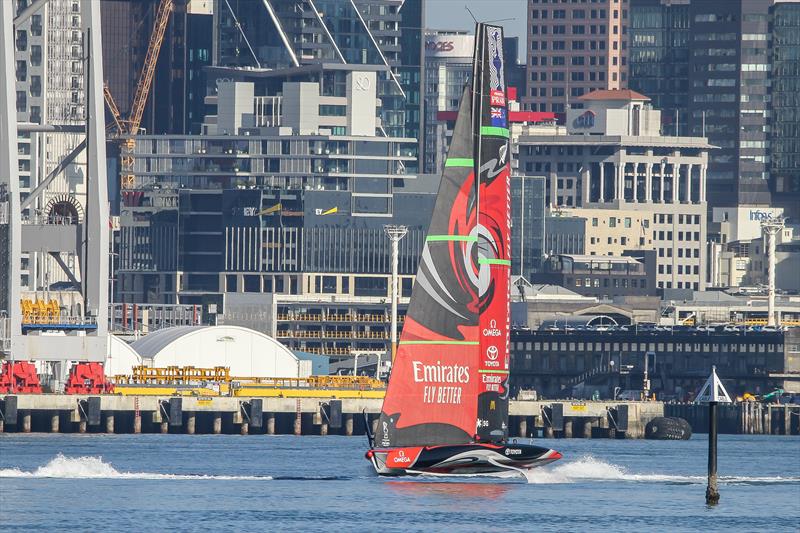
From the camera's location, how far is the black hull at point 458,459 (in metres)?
85.8

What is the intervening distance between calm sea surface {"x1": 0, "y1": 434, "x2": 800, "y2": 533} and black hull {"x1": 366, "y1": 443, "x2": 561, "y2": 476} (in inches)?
48.3

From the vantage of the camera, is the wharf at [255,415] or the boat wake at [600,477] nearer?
the boat wake at [600,477]

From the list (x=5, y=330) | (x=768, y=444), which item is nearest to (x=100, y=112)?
(x=5, y=330)

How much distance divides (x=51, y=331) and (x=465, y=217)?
65.8m

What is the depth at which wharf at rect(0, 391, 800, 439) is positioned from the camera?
137250mm

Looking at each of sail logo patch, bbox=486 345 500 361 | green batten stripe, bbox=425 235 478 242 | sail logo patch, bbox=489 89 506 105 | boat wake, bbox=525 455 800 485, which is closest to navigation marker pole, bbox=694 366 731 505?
boat wake, bbox=525 455 800 485

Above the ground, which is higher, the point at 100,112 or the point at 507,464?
the point at 100,112

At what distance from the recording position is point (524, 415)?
14462 centimetres

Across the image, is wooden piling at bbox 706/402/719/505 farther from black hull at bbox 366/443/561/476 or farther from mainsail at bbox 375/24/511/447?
mainsail at bbox 375/24/511/447

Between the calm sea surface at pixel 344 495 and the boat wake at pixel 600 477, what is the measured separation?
0.25 feet

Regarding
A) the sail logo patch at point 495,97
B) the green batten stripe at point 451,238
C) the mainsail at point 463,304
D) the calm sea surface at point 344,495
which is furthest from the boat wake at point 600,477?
the sail logo patch at point 495,97

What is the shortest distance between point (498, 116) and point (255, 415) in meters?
55.6

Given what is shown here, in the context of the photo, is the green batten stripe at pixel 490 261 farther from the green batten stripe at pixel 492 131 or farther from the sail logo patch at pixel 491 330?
the green batten stripe at pixel 492 131

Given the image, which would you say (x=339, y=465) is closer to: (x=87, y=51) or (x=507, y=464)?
(x=507, y=464)
